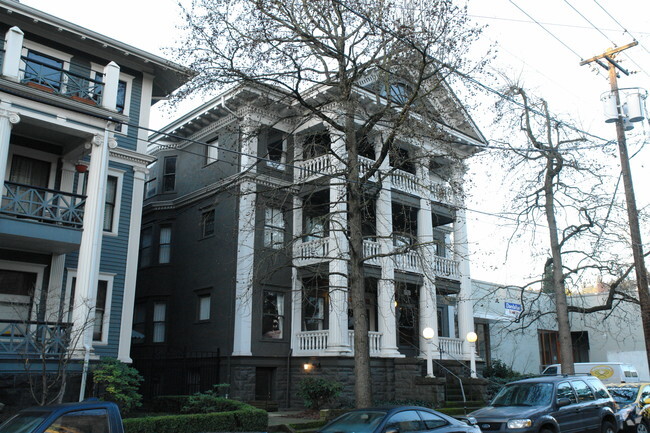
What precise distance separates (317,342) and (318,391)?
3115 mm

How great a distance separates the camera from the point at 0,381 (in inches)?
587

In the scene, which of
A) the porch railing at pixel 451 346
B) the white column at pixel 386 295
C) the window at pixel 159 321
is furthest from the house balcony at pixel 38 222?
the porch railing at pixel 451 346

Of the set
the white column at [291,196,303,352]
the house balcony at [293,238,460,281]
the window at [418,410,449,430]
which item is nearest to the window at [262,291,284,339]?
the white column at [291,196,303,352]

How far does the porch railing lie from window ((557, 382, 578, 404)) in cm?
1129

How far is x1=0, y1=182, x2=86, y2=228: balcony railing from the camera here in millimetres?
16219

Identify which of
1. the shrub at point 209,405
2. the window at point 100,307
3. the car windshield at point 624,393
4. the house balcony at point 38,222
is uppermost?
the house balcony at point 38,222

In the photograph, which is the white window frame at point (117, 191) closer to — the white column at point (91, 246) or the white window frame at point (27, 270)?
the white column at point (91, 246)

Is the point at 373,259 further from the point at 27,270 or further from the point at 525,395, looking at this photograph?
the point at 27,270

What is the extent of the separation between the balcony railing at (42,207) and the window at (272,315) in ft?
28.1

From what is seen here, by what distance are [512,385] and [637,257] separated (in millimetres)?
5578

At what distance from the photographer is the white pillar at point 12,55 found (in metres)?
16.1

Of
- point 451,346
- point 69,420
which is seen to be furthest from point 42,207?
point 451,346

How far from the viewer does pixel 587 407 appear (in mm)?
14008

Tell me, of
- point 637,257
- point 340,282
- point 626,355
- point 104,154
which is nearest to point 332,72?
point 104,154
